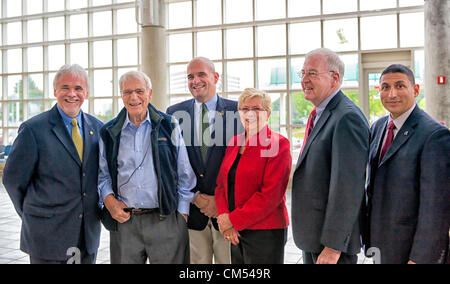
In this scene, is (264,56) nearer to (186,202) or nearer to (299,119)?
(299,119)

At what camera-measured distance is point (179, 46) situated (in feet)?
35.8

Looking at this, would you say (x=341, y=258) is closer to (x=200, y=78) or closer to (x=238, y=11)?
(x=200, y=78)

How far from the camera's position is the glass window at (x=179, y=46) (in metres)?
10.8

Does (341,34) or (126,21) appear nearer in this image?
(341,34)

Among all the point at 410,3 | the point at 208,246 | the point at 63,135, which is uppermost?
the point at 410,3

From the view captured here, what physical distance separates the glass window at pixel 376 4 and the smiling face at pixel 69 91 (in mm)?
8490

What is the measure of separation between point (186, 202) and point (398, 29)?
324 inches

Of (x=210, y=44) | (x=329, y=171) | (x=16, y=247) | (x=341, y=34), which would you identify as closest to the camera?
(x=329, y=171)

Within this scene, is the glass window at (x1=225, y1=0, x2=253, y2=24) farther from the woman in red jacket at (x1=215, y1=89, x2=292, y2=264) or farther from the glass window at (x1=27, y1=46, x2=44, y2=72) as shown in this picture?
the woman in red jacket at (x1=215, y1=89, x2=292, y2=264)

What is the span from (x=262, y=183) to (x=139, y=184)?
0.76 meters

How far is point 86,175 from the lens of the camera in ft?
7.89

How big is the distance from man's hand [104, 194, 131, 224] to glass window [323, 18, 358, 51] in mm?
8160

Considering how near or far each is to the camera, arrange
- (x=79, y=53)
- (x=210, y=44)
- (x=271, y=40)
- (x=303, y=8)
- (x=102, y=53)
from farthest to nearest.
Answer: (x=79, y=53), (x=102, y=53), (x=210, y=44), (x=271, y=40), (x=303, y=8)

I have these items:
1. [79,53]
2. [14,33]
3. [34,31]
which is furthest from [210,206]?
[14,33]
